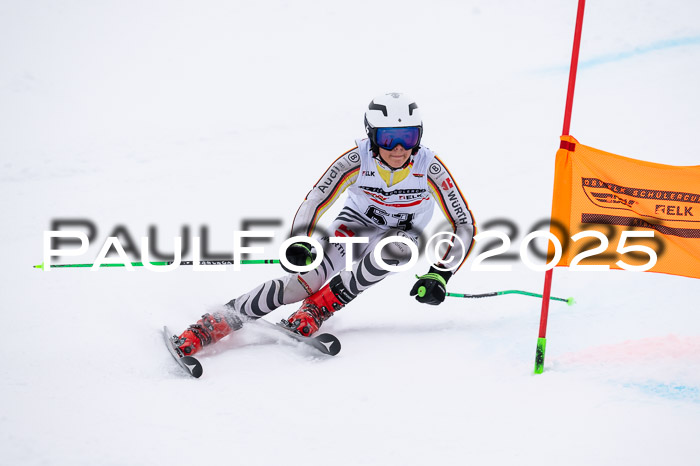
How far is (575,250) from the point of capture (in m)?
4.07

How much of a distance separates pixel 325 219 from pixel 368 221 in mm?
2101

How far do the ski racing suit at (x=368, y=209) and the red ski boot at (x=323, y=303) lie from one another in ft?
0.18

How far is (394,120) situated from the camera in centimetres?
434

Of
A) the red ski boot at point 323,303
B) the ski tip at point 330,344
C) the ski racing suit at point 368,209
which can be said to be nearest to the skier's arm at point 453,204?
the ski racing suit at point 368,209

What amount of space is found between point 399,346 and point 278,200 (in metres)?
3.39

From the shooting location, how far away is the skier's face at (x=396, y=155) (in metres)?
4.43

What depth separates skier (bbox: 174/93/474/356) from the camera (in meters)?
4.38

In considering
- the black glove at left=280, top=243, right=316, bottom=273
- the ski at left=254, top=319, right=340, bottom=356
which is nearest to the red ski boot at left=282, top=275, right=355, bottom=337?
the ski at left=254, top=319, right=340, bottom=356

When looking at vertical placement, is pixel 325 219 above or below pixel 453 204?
below

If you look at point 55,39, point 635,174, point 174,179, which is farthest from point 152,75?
point 635,174

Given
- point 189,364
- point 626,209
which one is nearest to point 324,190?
point 189,364

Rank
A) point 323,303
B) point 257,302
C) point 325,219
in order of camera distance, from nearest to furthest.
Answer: point 257,302, point 323,303, point 325,219

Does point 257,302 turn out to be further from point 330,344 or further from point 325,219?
point 325,219

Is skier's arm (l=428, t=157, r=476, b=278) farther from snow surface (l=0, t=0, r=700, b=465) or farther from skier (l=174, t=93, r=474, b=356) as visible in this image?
snow surface (l=0, t=0, r=700, b=465)
